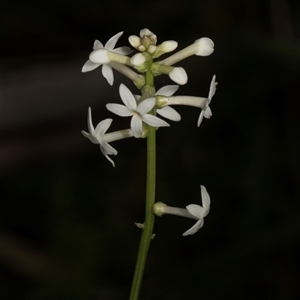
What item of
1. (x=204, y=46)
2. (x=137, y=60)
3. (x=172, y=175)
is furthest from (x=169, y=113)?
(x=172, y=175)

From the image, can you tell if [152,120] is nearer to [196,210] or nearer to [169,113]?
[169,113]

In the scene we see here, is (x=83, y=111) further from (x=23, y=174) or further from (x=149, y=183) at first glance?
(x=149, y=183)

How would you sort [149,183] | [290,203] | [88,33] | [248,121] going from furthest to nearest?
[88,33] < [248,121] < [290,203] < [149,183]

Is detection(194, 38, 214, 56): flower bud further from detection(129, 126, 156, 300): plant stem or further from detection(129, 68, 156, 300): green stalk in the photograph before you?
detection(129, 126, 156, 300): plant stem

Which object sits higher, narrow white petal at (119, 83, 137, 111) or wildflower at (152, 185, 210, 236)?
narrow white petal at (119, 83, 137, 111)

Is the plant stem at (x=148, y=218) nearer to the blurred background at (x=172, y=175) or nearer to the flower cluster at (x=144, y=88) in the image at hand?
the flower cluster at (x=144, y=88)

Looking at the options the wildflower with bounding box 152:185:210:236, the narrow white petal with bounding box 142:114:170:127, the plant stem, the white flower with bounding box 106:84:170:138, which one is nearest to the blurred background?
the plant stem

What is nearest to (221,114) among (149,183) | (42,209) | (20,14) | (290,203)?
(290,203)

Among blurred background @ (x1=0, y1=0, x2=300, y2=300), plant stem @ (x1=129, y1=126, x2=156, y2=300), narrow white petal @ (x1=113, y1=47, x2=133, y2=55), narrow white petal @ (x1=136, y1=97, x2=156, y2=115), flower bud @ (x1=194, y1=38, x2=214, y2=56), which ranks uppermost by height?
blurred background @ (x1=0, y1=0, x2=300, y2=300)
